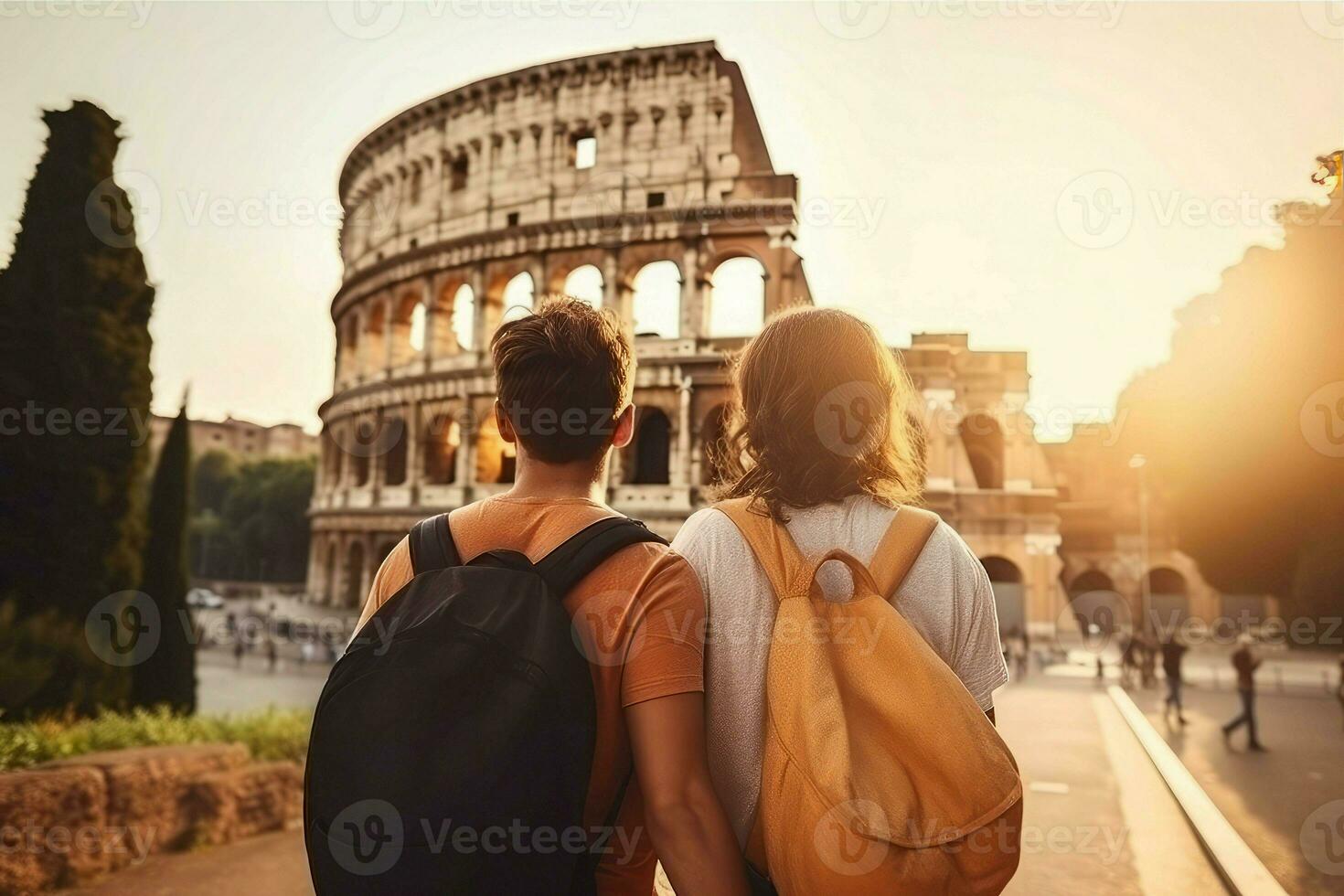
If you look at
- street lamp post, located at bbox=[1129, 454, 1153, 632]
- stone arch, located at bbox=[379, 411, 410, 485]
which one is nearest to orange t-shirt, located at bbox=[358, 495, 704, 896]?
stone arch, located at bbox=[379, 411, 410, 485]

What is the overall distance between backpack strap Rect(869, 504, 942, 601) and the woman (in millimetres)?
24

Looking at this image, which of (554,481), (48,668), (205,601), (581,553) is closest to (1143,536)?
(48,668)

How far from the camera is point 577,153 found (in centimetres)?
2205

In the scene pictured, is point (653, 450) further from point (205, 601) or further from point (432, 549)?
point (205, 601)

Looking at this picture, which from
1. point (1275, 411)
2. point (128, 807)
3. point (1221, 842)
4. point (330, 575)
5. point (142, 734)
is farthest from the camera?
point (330, 575)

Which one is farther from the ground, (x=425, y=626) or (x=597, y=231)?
(x=597, y=231)

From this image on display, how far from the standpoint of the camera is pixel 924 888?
4.56ft

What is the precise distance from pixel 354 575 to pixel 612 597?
77.5ft

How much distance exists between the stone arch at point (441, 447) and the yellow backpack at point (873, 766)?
822 inches

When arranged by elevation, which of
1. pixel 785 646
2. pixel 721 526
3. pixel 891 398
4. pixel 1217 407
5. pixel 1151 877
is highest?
pixel 1217 407

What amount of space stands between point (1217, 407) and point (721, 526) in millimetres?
11462

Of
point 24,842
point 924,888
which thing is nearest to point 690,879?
point 924,888

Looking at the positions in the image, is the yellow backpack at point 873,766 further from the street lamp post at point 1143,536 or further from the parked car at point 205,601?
the parked car at point 205,601

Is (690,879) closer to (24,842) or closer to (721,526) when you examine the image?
(721,526)
